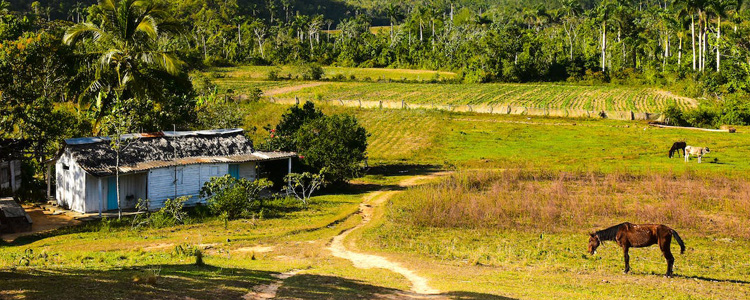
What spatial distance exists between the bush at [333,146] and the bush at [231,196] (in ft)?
19.5

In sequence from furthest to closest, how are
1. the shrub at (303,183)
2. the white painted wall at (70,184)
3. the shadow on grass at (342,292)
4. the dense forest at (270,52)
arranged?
the dense forest at (270,52) → the shrub at (303,183) → the white painted wall at (70,184) → the shadow on grass at (342,292)

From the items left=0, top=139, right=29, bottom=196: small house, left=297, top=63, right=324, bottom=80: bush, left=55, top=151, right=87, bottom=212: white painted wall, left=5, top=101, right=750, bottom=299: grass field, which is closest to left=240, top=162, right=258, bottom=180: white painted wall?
left=5, top=101, right=750, bottom=299: grass field

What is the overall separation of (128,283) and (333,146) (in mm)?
22362

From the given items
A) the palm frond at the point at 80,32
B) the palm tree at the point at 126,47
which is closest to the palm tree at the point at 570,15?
the palm tree at the point at 126,47

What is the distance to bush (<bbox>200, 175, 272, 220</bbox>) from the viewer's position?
90.0 feet

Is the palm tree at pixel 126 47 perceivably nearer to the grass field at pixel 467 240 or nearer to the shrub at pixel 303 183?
the shrub at pixel 303 183

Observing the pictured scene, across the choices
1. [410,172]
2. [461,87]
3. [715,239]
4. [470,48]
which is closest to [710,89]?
[461,87]

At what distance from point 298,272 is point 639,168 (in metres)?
27.9

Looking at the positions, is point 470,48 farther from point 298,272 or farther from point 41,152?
point 298,272

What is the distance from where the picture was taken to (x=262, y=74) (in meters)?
103

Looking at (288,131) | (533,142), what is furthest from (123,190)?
(533,142)

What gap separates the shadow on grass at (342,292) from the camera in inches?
560

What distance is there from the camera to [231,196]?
27375 mm

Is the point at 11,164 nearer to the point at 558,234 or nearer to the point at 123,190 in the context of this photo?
the point at 123,190
